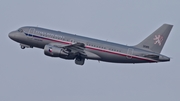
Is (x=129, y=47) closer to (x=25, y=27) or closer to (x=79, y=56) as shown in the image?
(x=79, y=56)

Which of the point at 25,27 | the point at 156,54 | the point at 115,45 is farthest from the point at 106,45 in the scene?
the point at 25,27

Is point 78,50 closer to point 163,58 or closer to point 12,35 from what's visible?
point 12,35

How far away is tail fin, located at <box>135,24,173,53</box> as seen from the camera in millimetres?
89750

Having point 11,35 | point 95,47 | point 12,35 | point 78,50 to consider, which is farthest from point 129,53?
→ point 11,35

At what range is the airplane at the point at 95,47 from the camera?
8850cm

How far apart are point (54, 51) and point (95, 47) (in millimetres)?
7433

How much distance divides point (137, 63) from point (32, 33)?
20.2m

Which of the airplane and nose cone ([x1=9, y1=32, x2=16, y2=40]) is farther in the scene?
nose cone ([x1=9, y1=32, x2=16, y2=40])

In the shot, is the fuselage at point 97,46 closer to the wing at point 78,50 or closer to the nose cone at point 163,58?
the nose cone at point 163,58

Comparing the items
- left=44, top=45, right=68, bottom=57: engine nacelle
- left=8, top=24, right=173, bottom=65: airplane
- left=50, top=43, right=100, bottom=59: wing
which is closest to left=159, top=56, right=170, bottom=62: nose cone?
left=8, top=24, right=173, bottom=65: airplane

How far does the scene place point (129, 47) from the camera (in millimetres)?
89938

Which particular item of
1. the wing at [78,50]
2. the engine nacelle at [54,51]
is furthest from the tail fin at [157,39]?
the engine nacelle at [54,51]

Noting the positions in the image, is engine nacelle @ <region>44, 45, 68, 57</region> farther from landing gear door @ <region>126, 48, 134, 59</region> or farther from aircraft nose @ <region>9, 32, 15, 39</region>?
landing gear door @ <region>126, 48, 134, 59</region>

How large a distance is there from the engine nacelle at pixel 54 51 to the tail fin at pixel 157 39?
44.6 ft
